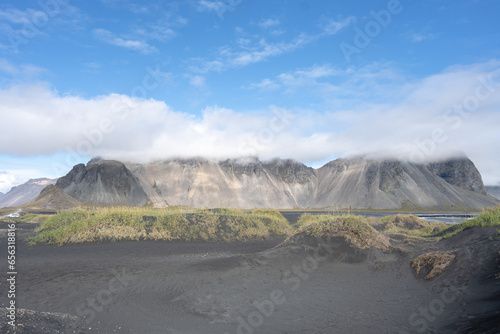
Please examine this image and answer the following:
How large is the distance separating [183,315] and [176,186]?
129633 mm

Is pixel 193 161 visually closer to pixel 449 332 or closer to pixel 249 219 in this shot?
pixel 249 219

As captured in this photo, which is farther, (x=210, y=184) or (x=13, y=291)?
(x=210, y=184)

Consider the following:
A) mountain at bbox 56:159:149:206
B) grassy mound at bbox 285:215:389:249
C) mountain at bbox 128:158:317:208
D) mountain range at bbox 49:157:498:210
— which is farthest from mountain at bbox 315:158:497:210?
grassy mound at bbox 285:215:389:249

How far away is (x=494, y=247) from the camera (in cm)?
1088

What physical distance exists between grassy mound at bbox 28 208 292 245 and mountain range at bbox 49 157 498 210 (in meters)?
97.5

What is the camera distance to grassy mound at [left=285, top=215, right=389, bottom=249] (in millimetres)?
15526

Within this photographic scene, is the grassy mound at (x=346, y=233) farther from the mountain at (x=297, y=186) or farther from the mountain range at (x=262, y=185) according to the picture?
the mountain range at (x=262, y=185)

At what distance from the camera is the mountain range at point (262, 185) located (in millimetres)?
126750

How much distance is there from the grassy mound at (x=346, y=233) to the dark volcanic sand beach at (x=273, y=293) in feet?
1.62

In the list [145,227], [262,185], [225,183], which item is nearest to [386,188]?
[262,185]

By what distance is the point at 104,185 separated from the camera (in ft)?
405

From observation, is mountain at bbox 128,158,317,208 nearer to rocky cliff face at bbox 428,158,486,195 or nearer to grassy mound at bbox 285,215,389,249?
rocky cliff face at bbox 428,158,486,195

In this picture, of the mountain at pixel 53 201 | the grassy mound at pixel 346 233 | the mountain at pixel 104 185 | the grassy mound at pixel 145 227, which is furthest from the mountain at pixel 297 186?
the grassy mound at pixel 346 233

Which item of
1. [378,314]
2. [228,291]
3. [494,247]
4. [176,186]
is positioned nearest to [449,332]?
[378,314]
